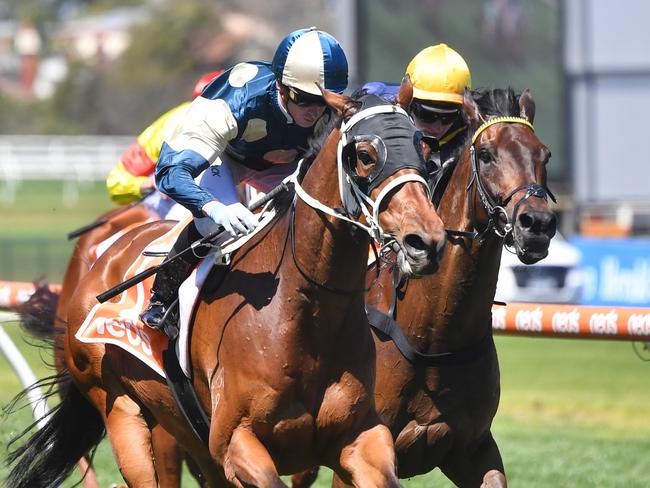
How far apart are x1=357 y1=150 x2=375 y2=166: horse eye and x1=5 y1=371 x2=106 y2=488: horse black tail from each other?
7.11 ft

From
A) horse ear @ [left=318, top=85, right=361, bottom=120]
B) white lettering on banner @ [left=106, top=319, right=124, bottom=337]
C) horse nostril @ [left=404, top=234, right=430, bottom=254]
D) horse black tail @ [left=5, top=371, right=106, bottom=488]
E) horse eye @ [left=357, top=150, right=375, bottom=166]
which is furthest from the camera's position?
horse black tail @ [left=5, top=371, right=106, bottom=488]

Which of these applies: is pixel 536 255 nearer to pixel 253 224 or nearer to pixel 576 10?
pixel 253 224

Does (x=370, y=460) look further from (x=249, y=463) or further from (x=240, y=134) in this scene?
(x=240, y=134)

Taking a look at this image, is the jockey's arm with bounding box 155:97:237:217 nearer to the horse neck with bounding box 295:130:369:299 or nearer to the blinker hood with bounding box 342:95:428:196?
the horse neck with bounding box 295:130:369:299

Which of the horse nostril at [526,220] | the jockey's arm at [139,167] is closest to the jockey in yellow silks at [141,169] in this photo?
the jockey's arm at [139,167]

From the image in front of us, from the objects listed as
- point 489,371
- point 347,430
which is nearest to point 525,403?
point 489,371

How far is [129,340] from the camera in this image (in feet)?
15.6

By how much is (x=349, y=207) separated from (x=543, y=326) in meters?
2.36

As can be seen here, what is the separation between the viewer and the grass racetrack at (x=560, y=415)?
6617 millimetres

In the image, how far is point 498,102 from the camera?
451 cm

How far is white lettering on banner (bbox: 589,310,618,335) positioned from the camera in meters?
5.59

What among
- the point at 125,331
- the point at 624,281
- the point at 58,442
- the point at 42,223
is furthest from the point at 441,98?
the point at 42,223

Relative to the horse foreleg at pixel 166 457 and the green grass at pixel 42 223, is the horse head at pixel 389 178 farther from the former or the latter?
the green grass at pixel 42 223

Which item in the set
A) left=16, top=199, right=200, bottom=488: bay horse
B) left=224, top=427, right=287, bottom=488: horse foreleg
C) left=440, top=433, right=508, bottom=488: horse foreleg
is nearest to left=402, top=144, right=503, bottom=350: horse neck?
left=440, top=433, right=508, bottom=488: horse foreleg
